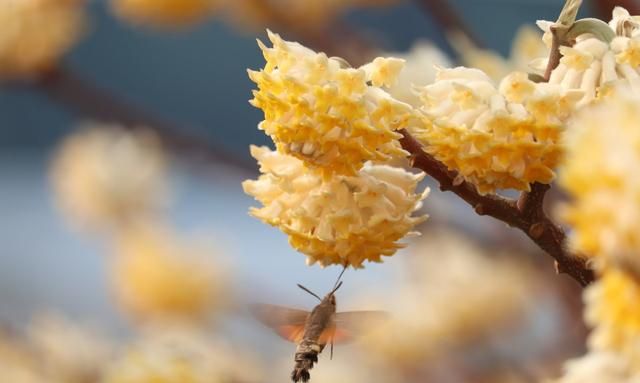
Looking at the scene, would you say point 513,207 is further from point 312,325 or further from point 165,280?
point 165,280

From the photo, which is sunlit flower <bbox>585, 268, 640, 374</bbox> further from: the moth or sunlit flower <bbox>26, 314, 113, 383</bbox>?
sunlit flower <bbox>26, 314, 113, 383</bbox>

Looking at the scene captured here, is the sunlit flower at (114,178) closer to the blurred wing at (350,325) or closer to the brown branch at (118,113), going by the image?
the brown branch at (118,113)

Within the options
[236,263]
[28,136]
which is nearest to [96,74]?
[28,136]

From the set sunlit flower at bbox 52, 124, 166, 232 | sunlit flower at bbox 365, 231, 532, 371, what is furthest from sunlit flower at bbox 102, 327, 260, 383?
sunlit flower at bbox 52, 124, 166, 232

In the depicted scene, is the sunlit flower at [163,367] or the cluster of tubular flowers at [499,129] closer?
the cluster of tubular flowers at [499,129]

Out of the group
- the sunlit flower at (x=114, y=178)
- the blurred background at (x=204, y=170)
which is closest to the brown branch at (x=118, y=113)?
the blurred background at (x=204, y=170)

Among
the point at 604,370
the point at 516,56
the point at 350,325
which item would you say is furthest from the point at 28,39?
the point at 604,370
